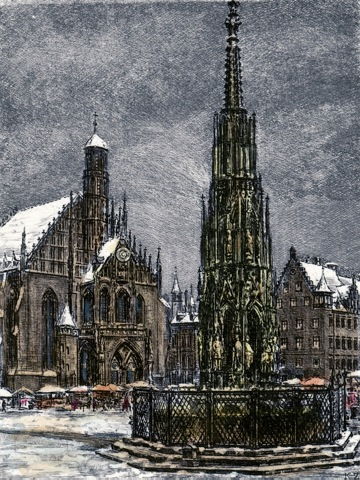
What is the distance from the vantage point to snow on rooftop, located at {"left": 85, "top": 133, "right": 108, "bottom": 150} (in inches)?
725

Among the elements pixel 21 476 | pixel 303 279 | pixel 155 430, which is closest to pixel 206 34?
pixel 155 430

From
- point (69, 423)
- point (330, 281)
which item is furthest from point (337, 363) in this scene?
point (69, 423)

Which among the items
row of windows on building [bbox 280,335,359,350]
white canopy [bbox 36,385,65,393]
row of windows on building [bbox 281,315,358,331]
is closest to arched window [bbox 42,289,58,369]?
white canopy [bbox 36,385,65,393]

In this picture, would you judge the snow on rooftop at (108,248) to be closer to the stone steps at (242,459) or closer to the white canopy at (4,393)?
the white canopy at (4,393)

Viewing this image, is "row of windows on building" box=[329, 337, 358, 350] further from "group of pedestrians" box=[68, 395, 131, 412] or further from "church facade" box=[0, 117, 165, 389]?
"church facade" box=[0, 117, 165, 389]

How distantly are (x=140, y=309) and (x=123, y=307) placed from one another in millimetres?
863

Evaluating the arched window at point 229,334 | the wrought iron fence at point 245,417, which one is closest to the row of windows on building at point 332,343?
the arched window at point 229,334

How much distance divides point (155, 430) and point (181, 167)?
6.88 metres

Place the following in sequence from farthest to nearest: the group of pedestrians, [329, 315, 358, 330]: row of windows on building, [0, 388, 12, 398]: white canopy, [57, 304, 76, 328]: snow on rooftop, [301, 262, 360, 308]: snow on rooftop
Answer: [57, 304, 76, 328]: snow on rooftop → [0, 388, 12, 398]: white canopy → the group of pedestrians → [329, 315, 358, 330]: row of windows on building → [301, 262, 360, 308]: snow on rooftop

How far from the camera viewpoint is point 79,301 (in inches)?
1463

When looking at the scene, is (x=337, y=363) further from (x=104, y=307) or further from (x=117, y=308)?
(x=104, y=307)

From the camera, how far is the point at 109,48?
50.6ft

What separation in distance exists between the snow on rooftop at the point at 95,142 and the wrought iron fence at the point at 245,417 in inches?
291

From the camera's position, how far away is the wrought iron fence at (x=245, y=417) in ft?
39.5
